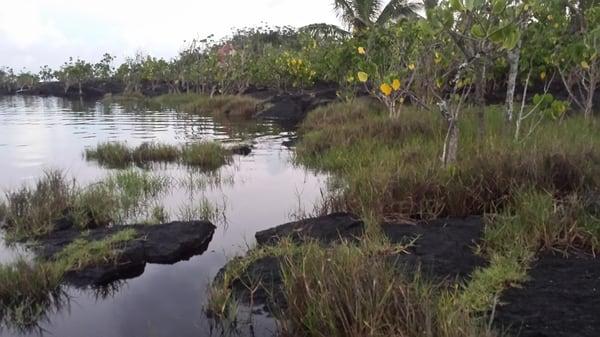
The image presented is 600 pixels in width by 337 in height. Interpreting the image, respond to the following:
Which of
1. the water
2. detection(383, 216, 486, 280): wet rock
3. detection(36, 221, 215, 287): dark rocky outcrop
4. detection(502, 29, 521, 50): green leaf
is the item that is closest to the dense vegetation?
detection(502, 29, 521, 50): green leaf

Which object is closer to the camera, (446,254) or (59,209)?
(446,254)

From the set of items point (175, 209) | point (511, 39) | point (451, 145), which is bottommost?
point (175, 209)

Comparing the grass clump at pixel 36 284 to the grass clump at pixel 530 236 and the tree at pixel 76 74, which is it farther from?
the tree at pixel 76 74

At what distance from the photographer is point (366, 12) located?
3312 cm

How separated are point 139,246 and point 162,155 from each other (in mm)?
9168

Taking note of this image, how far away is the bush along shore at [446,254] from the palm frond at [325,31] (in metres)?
27.1

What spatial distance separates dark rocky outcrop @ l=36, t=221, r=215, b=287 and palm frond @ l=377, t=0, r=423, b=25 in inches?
1142

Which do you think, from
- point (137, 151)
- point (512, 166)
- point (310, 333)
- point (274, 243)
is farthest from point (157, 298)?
point (137, 151)

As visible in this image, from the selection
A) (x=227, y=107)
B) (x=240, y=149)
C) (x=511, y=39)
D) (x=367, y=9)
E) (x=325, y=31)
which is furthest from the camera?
(x=227, y=107)

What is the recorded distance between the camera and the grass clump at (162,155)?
15023 mm

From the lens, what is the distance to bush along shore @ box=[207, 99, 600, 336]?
394cm

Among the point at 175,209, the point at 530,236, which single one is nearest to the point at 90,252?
the point at 175,209

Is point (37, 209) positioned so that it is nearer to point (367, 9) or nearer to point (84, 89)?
point (367, 9)

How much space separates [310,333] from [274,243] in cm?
283
